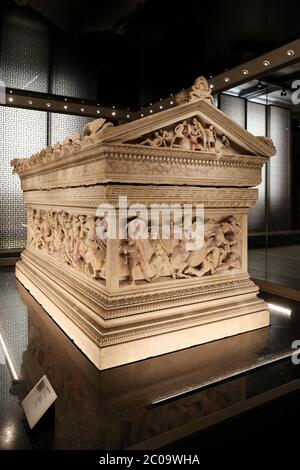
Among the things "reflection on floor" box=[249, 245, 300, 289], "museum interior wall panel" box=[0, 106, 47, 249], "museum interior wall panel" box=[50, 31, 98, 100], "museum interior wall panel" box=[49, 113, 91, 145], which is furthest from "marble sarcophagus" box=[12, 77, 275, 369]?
"museum interior wall panel" box=[50, 31, 98, 100]

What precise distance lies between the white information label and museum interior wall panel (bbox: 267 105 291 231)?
4243 mm

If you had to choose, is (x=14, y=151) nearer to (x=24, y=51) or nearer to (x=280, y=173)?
(x=24, y=51)

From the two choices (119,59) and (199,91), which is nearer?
(199,91)

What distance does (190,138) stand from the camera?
2.94 meters

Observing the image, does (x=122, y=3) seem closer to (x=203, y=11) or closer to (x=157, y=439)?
(x=203, y=11)

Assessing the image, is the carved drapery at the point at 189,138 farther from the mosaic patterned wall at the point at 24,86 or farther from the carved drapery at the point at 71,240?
the mosaic patterned wall at the point at 24,86

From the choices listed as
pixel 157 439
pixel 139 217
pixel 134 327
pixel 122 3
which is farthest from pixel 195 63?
pixel 157 439

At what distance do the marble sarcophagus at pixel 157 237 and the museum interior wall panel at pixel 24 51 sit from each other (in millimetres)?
4459

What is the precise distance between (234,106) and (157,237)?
11.8 feet

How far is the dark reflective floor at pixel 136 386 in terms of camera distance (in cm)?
188

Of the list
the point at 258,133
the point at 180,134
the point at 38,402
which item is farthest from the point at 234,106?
the point at 38,402

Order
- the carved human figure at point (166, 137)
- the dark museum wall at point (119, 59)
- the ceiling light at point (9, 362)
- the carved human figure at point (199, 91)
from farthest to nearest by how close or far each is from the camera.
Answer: the dark museum wall at point (119, 59), the carved human figure at point (199, 91), the carved human figure at point (166, 137), the ceiling light at point (9, 362)

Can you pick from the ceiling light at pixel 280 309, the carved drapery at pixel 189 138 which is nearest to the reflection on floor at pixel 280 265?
the ceiling light at pixel 280 309

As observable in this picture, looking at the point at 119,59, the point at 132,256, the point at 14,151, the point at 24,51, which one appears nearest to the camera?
the point at 132,256
